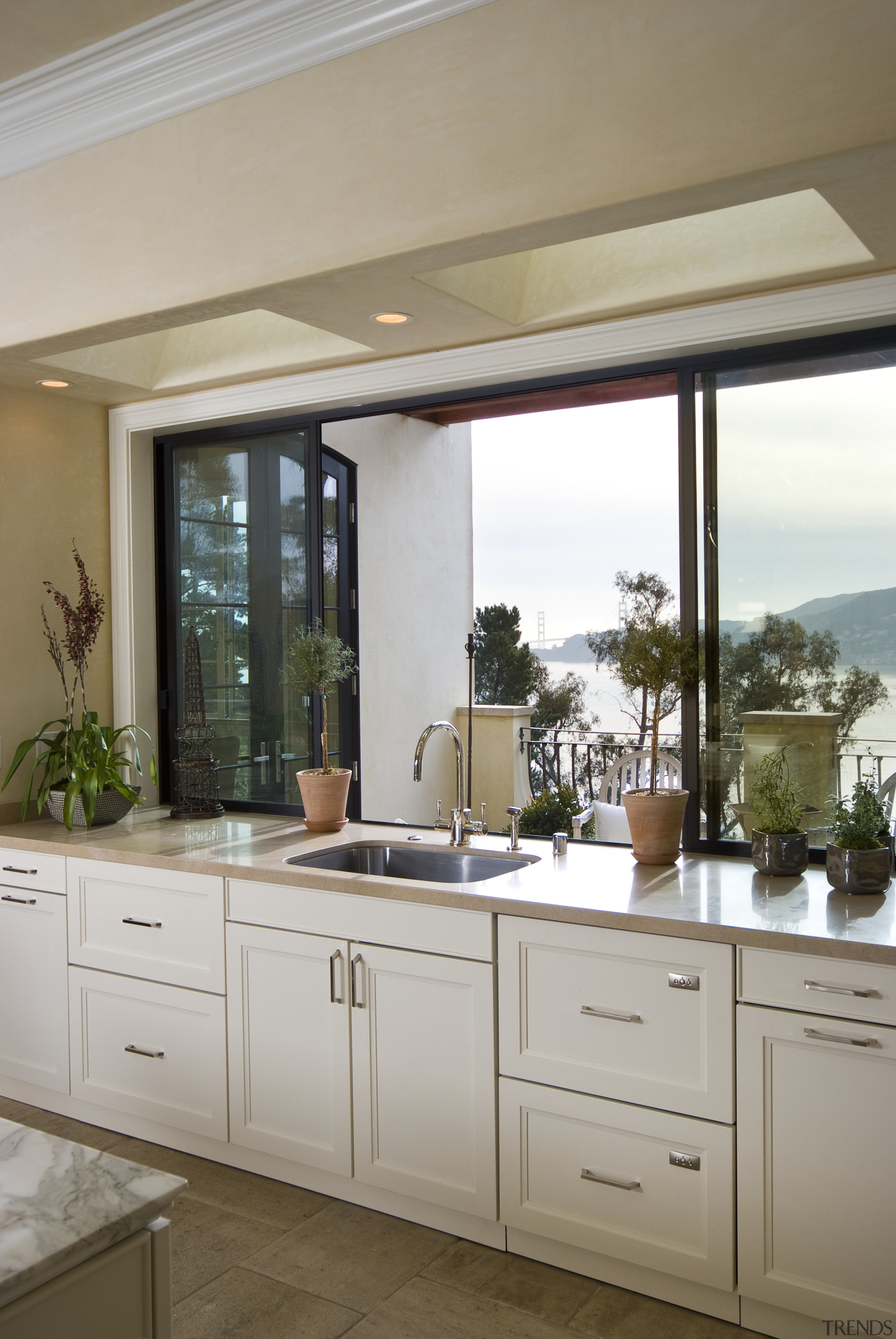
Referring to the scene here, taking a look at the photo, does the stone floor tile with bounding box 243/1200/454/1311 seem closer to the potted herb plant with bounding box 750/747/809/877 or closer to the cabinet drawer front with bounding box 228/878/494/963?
the cabinet drawer front with bounding box 228/878/494/963

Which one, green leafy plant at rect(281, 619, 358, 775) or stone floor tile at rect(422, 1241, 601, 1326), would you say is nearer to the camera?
stone floor tile at rect(422, 1241, 601, 1326)

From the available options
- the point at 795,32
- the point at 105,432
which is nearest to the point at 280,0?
the point at 795,32

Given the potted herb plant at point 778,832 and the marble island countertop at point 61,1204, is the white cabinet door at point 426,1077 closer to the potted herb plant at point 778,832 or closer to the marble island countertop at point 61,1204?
the potted herb plant at point 778,832

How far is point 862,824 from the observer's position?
247cm

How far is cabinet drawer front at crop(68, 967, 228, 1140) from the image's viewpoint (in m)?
3.04

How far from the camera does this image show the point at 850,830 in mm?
2477

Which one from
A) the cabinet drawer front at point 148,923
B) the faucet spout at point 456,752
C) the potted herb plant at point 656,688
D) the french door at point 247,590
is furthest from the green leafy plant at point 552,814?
the cabinet drawer front at point 148,923

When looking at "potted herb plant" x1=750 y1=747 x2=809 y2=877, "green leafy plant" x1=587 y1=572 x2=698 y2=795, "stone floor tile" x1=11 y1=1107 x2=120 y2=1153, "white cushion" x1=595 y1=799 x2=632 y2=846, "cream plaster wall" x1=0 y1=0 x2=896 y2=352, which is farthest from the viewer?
"white cushion" x1=595 y1=799 x2=632 y2=846

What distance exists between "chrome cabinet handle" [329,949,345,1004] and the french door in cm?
99

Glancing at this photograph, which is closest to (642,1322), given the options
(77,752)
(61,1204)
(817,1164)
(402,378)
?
(817,1164)

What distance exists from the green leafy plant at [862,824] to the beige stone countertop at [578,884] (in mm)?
122

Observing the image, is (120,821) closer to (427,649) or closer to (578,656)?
(427,649)

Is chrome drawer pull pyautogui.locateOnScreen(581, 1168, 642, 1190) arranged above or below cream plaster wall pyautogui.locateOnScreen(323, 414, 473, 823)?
below

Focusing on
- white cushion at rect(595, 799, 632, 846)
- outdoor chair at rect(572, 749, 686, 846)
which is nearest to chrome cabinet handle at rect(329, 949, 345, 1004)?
outdoor chair at rect(572, 749, 686, 846)
